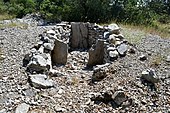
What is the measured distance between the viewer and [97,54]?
27.5 ft

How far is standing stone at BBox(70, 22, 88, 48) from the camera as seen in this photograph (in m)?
10.1

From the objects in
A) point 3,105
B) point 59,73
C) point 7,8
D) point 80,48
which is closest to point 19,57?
point 59,73

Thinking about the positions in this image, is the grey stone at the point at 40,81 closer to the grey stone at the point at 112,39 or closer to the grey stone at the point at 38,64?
the grey stone at the point at 38,64

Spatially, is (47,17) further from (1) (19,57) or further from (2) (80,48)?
(1) (19,57)

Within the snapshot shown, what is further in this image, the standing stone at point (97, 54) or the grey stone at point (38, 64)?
the standing stone at point (97, 54)

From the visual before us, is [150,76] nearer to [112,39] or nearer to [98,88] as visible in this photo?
[98,88]

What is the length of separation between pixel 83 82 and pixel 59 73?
26.3 inches

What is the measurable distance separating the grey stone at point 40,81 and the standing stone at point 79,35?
4.25 meters

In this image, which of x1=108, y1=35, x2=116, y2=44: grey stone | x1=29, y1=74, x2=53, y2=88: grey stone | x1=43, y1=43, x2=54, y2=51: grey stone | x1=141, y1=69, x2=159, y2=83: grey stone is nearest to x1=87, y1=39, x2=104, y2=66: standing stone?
x1=108, y1=35, x2=116, y2=44: grey stone

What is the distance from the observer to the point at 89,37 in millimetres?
10234

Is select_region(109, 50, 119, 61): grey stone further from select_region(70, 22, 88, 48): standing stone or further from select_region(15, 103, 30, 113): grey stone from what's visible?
select_region(70, 22, 88, 48): standing stone

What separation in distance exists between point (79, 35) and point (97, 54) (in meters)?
2.05

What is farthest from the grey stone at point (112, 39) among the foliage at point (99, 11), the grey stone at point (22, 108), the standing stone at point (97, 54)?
the foliage at point (99, 11)

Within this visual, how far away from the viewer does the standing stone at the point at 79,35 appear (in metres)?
10.1
